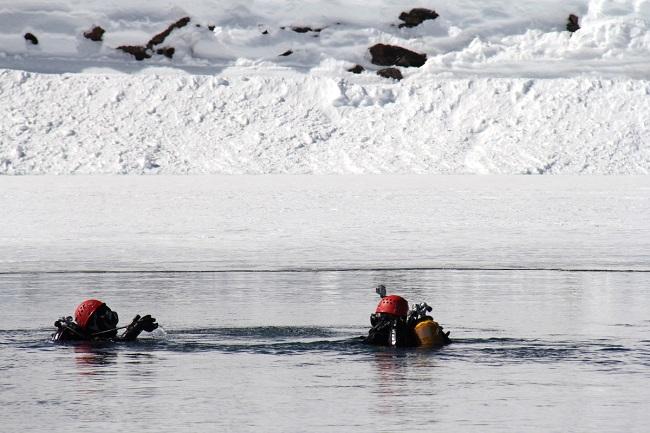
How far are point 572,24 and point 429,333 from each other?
453 ft

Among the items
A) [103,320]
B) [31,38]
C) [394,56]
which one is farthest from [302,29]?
[103,320]

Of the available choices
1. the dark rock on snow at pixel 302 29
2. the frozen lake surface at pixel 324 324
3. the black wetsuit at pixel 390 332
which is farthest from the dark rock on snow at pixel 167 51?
the black wetsuit at pixel 390 332

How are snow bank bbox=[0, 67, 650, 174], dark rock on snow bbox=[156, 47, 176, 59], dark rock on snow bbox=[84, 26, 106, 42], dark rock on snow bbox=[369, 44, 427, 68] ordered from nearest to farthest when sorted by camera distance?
snow bank bbox=[0, 67, 650, 174]
dark rock on snow bbox=[156, 47, 176, 59]
dark rock on snow bbox=[369, 44, 427, 68]
dark rock on snow bbox=[84, 26, 106, 42]

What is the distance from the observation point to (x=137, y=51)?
14700 cm

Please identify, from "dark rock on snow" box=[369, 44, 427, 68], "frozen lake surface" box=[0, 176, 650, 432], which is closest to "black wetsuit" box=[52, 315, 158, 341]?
"frozen lake surface" box=[0, 176, 650, 432]

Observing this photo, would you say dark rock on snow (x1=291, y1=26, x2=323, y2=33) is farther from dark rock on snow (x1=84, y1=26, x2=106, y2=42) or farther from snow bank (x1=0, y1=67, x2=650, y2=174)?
dark rock on snow (x1=84, y1=26, x2=106, y2=42)

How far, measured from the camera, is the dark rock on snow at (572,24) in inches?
5787

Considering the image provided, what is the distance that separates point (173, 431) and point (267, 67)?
13515cm

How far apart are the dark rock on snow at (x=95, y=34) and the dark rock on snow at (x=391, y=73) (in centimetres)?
3217

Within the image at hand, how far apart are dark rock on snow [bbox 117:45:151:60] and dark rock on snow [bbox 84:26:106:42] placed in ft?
10.6

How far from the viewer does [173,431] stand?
9492 mm

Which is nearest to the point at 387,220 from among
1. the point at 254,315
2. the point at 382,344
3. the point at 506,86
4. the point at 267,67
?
the point at 254,315

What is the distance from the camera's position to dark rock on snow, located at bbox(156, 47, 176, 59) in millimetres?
146000

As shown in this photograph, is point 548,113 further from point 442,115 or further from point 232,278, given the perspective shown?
point 232,278
